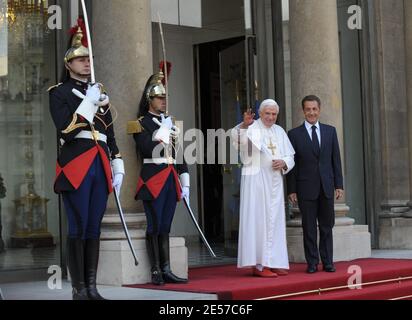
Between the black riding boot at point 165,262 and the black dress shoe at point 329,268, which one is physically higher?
the black riding boot at point 165,262

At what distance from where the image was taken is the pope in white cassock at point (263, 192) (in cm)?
885

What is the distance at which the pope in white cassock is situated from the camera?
29.0 feet

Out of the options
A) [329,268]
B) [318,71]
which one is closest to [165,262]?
[329,268]

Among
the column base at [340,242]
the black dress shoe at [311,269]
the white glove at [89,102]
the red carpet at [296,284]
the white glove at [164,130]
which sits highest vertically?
the white glove at [89,102]

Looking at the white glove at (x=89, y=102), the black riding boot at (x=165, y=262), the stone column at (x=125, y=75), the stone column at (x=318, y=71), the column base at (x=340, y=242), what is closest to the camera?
the white glove at (x=89, y=102)

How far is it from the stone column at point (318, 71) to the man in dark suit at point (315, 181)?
56.8 inches

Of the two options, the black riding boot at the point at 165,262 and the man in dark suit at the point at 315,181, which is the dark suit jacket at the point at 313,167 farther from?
the black riding boot at the point at 165,262

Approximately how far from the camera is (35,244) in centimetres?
919

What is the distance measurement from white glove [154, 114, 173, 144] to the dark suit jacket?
150 centimetres

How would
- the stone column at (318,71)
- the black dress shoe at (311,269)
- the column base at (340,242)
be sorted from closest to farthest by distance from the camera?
the black dress shoe at (311,269)
the column base at (340,242)
the stone column at (318,71)

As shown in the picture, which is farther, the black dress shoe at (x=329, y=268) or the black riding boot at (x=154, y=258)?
the black dress shoe at (x=329, y=268)

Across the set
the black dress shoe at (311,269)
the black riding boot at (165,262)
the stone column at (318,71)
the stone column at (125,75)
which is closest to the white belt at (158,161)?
the stone column at (125,75)

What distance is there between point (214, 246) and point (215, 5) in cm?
362
